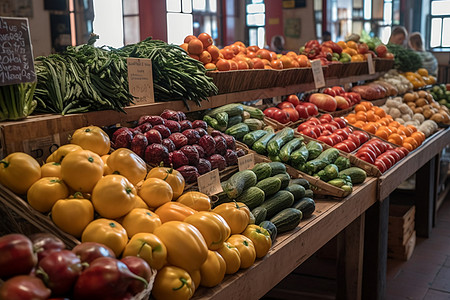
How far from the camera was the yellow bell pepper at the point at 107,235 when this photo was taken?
1.38 m

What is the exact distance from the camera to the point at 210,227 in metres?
1.58

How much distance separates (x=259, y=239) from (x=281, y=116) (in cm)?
171

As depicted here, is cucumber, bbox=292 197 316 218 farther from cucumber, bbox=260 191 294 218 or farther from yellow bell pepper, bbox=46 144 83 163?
yellow bell pepper, bbox=46 144 83 163

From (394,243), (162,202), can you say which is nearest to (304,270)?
(394,243)

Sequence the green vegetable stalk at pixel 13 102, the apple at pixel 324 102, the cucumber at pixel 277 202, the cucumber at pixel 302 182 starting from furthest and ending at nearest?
the apple at pixel 324 102 < the cucumber at pixel 302 182 < the cucumber at pixel 277 202 < the green vegetable stalk at pixel 13 102

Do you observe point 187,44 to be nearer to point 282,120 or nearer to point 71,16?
point 282,120

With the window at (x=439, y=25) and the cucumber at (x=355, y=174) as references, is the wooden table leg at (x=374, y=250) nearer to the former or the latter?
the cucumber at (x=355, y=174)

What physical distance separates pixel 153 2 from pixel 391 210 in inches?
191

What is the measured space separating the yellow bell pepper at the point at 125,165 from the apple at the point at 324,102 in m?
2.50

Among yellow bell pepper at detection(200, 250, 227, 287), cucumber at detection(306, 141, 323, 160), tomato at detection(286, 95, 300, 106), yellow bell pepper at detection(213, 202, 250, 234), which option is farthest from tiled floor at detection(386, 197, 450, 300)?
yellow bell pepper at detection(200, 250, 227, 287)

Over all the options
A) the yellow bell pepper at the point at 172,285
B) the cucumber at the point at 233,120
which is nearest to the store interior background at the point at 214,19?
the cucumber at the point at 233,120

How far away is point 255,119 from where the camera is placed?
10.0 ft

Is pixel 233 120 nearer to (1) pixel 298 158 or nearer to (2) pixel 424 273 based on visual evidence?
(1) pixel 298 158

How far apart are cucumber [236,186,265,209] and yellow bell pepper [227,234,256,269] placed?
38 centimetres
